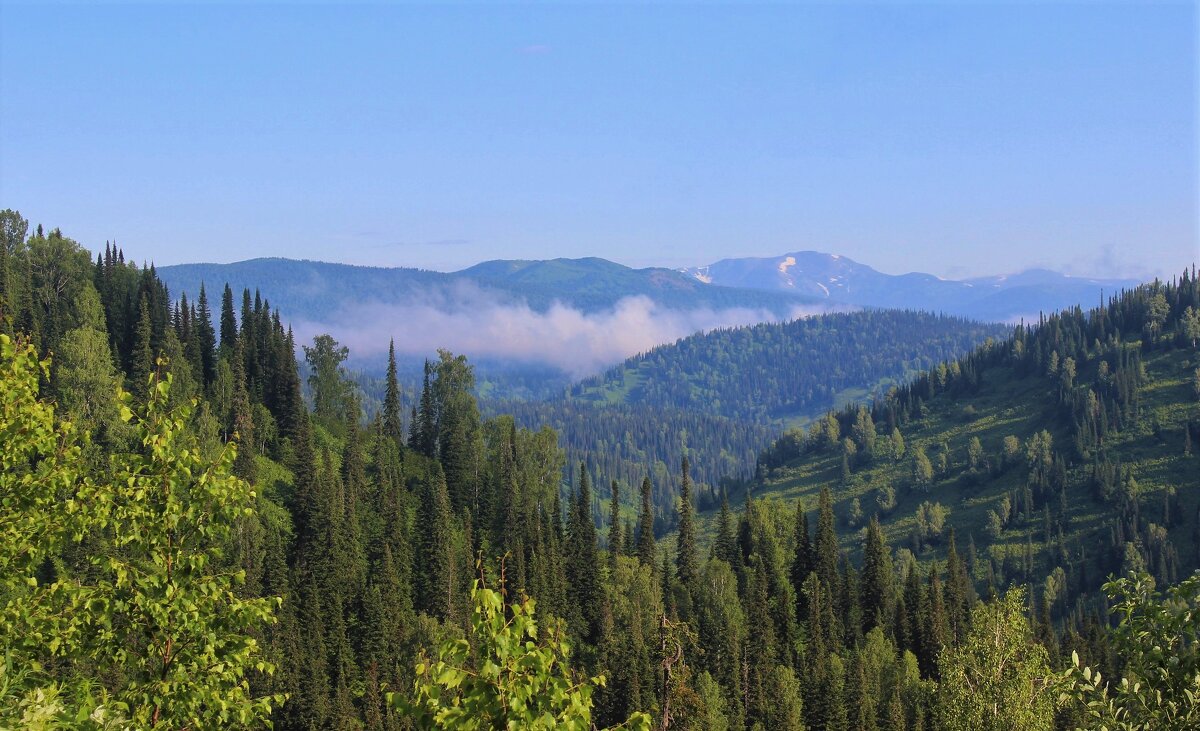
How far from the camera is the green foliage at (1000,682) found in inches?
2554

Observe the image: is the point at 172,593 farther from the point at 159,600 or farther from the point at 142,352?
the point at 142,352

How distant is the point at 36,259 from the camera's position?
19300 cm

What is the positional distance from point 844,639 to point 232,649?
16719cm

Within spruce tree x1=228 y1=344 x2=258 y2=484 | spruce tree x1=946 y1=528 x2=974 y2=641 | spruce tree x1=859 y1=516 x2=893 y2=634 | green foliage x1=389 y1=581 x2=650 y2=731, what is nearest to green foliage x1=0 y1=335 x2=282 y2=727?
green foliage x1=389 y1=581 x2=650 y2=731

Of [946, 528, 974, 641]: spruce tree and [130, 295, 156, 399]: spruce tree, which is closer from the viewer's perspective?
[946, 528, 974, 641]: spruce tree

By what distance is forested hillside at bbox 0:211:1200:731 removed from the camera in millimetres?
23406

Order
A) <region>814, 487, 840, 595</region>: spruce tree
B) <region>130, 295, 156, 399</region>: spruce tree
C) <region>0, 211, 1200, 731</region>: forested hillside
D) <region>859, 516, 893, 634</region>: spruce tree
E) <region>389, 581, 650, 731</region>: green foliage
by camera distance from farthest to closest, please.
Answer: <region>814, 487, 840, 595</region>: spruce tree, <region>859, 516, 893, 634</region>: spruce tree, <region>130, 295, 156, 399</region>: spruce tree, <region>0, 211, 1200, 731</region>: forested hillside, <region>389, 581, 650, 731</region>: green foliage

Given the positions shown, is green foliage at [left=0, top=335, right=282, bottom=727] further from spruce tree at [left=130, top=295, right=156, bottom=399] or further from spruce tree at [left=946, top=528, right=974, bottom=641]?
spruce tree at [left=130, top=295, right=156, bottom=399]

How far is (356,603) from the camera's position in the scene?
155m

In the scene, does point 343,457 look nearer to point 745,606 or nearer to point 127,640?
point 745,606

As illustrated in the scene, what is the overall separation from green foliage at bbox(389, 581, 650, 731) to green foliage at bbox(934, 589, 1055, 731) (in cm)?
5462

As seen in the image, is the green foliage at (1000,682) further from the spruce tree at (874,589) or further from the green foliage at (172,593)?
the spruce tree at (874,589)

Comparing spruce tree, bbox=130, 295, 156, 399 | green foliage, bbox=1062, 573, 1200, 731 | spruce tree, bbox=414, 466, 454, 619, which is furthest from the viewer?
spruce tree, bbox=130, 295, 156, 399

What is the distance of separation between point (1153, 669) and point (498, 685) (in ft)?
52.8
